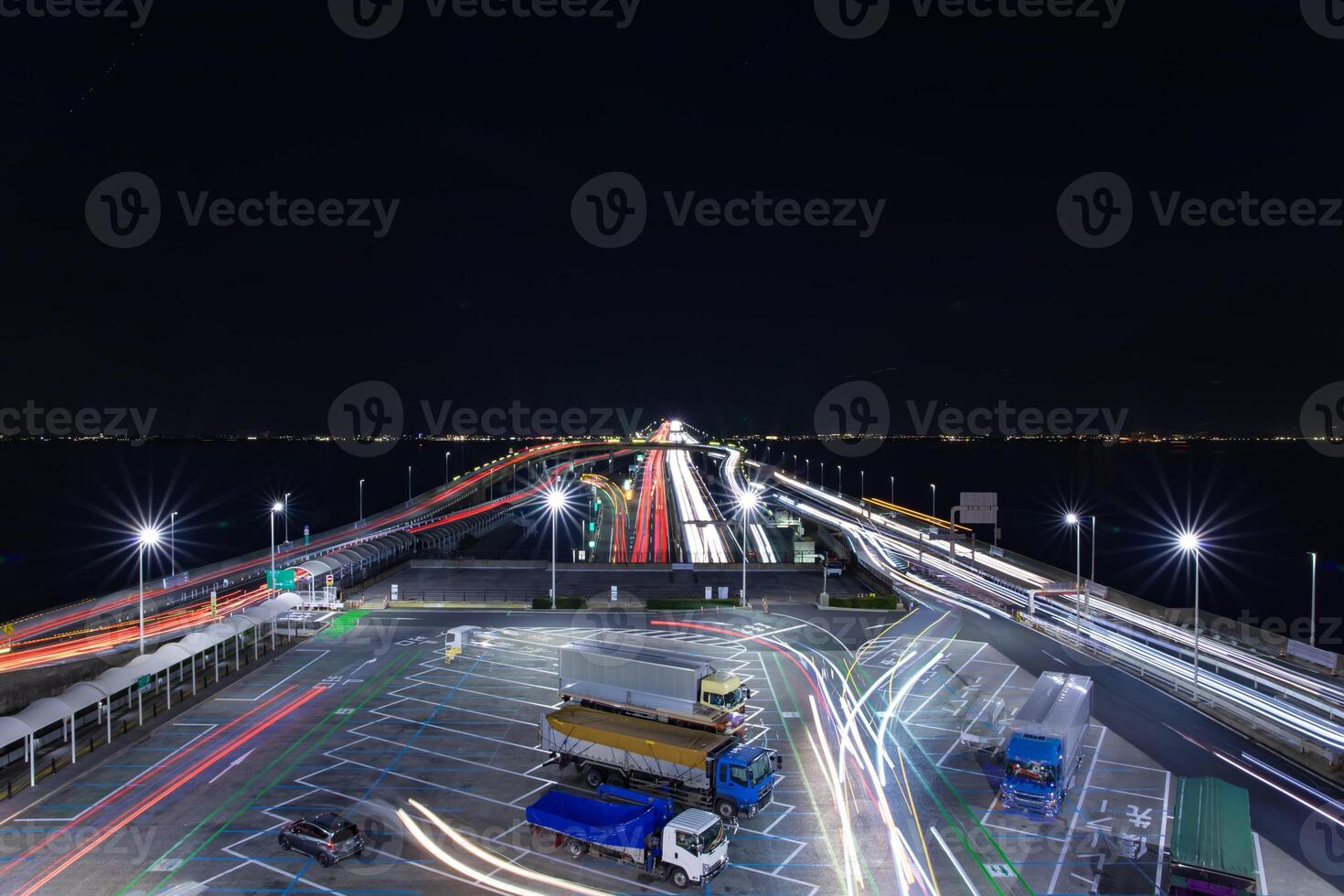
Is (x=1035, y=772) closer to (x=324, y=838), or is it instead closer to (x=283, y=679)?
(x=324, y=838)

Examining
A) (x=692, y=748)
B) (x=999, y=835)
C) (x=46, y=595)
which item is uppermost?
(x=692, y=748)

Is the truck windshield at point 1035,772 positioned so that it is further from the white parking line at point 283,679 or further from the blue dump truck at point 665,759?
the white parking line at point 283,679

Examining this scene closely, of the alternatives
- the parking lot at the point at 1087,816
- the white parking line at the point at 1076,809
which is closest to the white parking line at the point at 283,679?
the parking lot at the point at 1087,816

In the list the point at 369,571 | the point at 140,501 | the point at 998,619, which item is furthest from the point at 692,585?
the point at 140,501

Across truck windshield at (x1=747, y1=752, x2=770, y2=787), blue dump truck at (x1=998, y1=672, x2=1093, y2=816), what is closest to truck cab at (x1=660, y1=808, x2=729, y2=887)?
truck windshield at (x1=747, y1=752, x2=770, y2=787)

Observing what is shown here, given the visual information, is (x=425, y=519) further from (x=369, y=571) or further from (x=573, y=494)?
(x=573, y=494)
